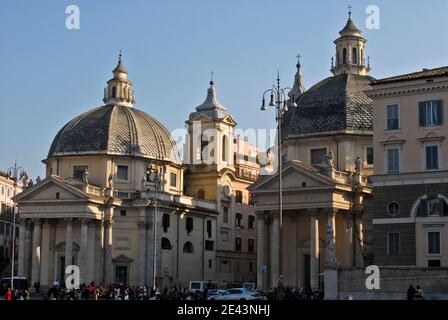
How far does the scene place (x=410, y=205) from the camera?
52.0 m

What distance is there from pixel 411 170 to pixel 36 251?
122ft

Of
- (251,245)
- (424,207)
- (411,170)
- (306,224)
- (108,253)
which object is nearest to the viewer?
(424,207)

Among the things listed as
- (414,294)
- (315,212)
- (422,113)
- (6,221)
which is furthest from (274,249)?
A: (6,221)

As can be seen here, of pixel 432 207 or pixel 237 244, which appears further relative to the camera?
pixel 237 244

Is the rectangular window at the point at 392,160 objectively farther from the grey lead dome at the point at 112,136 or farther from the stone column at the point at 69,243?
the grey lead dome at the point at 112,136

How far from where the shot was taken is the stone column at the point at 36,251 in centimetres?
7594

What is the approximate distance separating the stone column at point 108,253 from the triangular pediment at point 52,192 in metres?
4.12

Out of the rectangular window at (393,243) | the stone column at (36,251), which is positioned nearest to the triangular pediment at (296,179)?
the rectangular window at (393,243)

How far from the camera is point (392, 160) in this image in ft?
175

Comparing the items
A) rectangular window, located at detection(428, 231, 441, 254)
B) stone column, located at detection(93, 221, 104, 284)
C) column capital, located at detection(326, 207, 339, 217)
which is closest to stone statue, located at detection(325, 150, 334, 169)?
column capital, located at detection(326, 207, 339, 217)

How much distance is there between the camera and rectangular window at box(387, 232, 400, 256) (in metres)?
52.4

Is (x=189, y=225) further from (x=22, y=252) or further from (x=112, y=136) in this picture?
(x=22, y=252)
